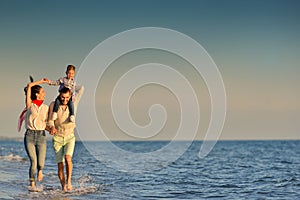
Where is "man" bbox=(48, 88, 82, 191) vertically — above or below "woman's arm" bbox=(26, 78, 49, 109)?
below

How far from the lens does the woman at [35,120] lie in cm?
1040

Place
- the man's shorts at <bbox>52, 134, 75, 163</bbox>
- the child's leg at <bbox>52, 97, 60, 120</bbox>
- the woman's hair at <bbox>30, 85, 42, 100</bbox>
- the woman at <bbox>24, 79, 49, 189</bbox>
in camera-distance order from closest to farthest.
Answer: the child's leg at <bbox>52, 97, 60, 120</bbox>, the woman at <bbox>24, 79, 49, 189</bbox>, the woman's hair at <bbox>30, 85, 42, 100</bbox>, the man's shorts at <bbox>52, 134, 75, 163</bbox>

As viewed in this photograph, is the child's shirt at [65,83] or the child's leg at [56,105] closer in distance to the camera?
the child's leg at [56,105]

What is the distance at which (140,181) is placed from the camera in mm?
15031

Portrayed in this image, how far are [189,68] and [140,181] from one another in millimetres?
9335

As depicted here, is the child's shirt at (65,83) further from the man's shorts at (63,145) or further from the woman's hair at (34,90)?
the man's shorts at (63,145)

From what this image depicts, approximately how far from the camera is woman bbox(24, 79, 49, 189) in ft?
34.1

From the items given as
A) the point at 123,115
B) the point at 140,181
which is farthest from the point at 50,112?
the point at 123,115

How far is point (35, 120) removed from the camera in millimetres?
10422

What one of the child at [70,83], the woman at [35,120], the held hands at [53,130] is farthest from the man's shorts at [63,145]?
the child at [70,83]

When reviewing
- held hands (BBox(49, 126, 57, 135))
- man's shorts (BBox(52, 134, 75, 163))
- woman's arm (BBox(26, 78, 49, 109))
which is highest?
woman's arm (BBox(26, 78, 49, 109))

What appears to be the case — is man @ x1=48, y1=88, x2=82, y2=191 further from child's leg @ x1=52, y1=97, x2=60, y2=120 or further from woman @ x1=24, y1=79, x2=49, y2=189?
woman @ x1=24, y1=79, x2=49, y2=189

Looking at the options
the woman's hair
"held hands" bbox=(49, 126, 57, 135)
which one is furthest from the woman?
"held hands" bbox=(49, 126, 57, 135)

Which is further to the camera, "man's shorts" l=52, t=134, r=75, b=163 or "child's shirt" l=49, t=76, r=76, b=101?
"man's shorts" l=52, t=134, r=75, b=163
